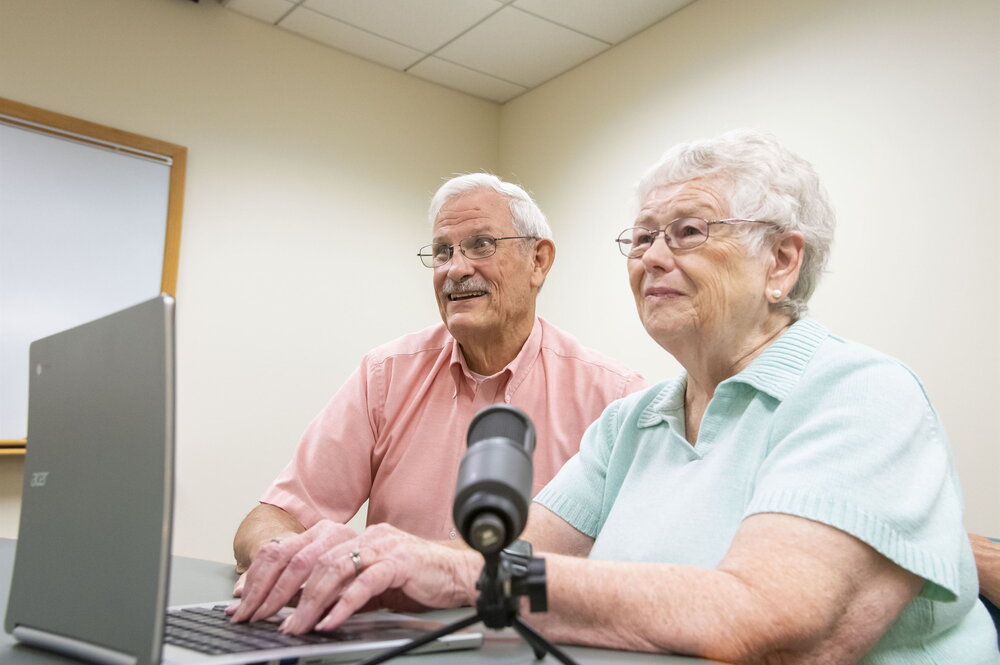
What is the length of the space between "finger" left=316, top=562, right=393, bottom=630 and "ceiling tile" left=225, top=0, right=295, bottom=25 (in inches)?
121

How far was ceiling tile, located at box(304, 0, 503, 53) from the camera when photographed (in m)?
3.29

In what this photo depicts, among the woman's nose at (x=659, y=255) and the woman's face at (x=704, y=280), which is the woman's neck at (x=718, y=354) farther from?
the woman's nose at (x=659, y=255)

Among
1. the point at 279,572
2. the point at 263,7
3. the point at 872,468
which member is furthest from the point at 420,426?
the point at 263,7

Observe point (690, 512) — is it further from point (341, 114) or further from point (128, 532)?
point (341, 114)

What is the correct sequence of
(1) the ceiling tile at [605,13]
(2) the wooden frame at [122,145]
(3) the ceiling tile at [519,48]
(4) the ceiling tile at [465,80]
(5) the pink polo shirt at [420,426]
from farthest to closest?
(4) the ceiling tile at [465,80]
(3) the ceiling tile at [519,48]
(1) the ceiling tile at [605,13]
(2) the wooden frame at [122,145]
(5) the pink polo shirt at [420,426]

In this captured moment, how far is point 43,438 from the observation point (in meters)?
0.85

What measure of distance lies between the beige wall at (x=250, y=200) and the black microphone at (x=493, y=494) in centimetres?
279

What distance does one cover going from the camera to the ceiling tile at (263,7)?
132 inches

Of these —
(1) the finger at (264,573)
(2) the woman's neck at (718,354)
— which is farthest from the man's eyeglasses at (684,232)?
(1) the finger at (264,573)

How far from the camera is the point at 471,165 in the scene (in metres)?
4.18

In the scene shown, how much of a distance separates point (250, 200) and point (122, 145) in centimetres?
53

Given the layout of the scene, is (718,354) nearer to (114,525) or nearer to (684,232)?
(684,232)

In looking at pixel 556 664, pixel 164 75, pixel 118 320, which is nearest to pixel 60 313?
pixel 164 75

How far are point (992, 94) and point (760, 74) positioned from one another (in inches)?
33.4
